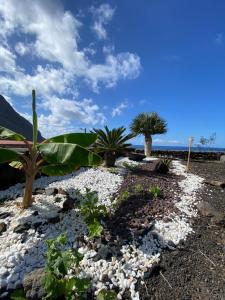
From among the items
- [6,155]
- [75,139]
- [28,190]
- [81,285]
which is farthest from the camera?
[75,139]

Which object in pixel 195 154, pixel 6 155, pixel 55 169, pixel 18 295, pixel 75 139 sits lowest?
pixel 18 295

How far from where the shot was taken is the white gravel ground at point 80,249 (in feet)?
10.5

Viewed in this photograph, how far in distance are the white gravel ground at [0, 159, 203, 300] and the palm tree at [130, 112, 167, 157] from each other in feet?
33.3

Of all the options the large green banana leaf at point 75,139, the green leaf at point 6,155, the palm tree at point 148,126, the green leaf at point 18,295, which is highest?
the palm tree at point 148,126

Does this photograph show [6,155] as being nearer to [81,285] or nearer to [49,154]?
[49,154]

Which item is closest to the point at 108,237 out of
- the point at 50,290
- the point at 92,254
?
the point at 92,254

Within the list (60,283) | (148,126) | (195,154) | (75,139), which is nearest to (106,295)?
(60,283)

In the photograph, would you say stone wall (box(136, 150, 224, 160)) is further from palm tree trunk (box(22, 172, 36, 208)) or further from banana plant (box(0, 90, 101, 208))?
palm tree trunk (box(22, 172, 36, 208))

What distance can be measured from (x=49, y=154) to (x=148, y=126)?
12392 millimetres

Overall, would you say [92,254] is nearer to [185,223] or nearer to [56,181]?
[185,223]

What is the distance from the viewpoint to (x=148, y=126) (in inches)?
633

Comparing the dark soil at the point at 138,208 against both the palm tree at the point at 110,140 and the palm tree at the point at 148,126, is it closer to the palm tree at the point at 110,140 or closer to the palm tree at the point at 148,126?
the palm tree at the point at 110,140

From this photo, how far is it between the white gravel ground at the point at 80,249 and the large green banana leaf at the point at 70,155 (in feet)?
3.73

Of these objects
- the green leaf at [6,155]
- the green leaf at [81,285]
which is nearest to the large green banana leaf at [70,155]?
the green leaf at [6,155]
